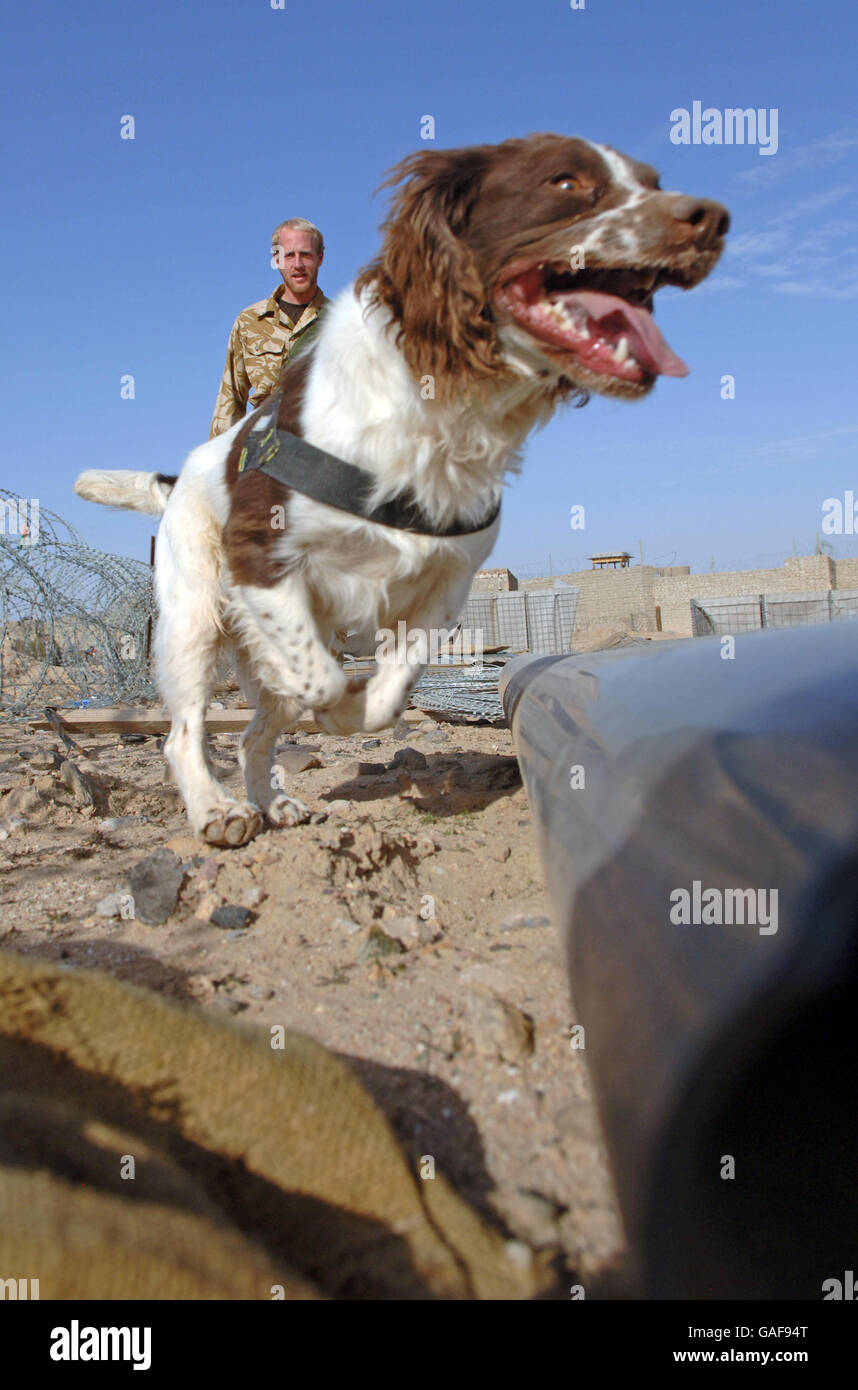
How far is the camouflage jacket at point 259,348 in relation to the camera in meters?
4.32

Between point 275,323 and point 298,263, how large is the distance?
32cm

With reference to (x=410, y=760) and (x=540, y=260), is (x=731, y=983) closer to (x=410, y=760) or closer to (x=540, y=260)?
(x=540, y=260)

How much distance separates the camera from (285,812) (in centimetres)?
373

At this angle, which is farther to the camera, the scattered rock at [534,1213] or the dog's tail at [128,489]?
the dog's tail at [128,489]

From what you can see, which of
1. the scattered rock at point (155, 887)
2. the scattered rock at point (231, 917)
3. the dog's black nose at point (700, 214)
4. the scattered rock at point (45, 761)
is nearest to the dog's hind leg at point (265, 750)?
the scattered rock at point (155, 887)

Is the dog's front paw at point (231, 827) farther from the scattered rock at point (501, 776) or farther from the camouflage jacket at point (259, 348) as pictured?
the camouflage jacket at point (259, 348)

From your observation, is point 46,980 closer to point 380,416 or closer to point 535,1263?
point 535,1263

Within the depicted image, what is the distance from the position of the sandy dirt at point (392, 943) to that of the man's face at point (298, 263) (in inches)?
94.2

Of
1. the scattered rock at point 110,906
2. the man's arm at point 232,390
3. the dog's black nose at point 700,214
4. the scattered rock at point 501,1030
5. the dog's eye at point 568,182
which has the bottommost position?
the scattered rock at point 501,1030

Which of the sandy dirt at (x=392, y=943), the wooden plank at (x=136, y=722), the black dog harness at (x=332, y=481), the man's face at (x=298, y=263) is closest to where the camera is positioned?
the sandy dirt at (x=392, y=943)

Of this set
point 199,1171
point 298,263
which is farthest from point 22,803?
point 199,1171

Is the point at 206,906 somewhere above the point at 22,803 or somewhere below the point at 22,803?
below

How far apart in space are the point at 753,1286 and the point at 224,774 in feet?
15.5

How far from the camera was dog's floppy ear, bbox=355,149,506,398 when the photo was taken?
2.46 meters
